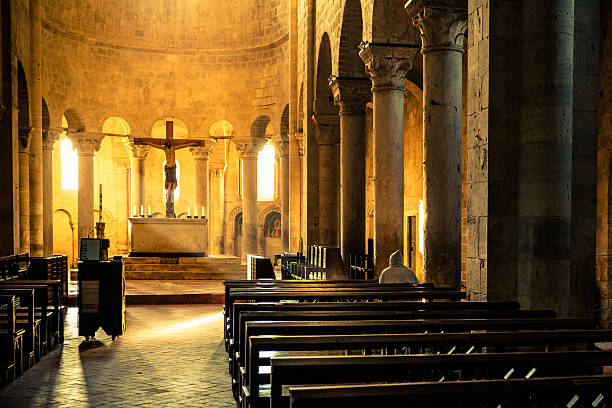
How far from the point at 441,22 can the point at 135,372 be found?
5596 mm

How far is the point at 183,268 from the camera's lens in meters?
17.7

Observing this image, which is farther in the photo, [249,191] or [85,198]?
[249,191]

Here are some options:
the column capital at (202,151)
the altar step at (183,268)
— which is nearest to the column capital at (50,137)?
the column capital at (202,151)

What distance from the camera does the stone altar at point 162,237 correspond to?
18.2 meters

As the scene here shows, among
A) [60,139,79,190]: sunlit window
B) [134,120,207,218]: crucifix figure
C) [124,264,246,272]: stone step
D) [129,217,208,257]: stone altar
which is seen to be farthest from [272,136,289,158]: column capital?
[60,139,79,190]: sunlit window

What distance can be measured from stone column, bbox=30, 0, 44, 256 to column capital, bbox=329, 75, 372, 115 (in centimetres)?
913

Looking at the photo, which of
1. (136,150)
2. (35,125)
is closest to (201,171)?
(136,150)

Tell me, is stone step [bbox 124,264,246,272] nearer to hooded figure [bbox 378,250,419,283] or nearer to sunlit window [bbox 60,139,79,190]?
hooded figure [bbox 378,250,419,283]

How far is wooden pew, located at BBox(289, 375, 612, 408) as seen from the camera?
2.47 metres

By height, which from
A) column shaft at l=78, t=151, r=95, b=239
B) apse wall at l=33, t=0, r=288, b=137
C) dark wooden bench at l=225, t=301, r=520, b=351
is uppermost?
apse wall at l=33, t=0, r=288, b=137

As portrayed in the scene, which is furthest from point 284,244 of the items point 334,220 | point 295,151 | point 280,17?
point 280,17

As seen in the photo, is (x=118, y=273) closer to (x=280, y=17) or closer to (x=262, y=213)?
(x=280, y=17)

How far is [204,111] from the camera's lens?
2347cm

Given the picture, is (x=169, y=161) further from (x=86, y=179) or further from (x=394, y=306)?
(x=394, y=306)
